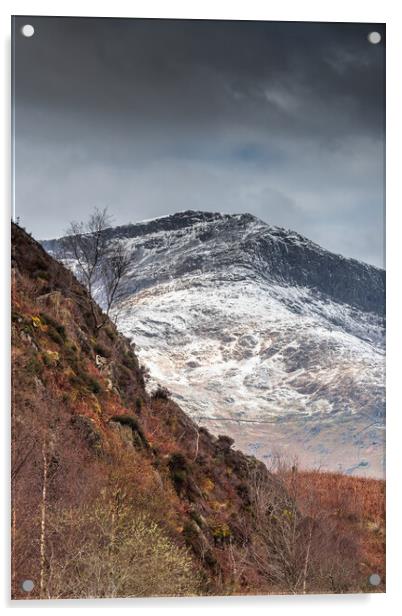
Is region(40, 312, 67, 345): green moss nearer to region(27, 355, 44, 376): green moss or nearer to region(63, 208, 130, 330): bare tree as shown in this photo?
region(63, 208, 130, 330): bare tree

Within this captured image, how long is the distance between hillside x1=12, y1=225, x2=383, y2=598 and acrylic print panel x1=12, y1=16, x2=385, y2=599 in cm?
3

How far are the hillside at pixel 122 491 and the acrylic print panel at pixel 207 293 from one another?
1.0 inches

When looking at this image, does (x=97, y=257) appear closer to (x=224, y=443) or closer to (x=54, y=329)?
(x=54, y=329)

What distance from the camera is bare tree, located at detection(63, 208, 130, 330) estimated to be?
906cm

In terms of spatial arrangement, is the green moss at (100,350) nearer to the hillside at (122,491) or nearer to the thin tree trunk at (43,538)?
the hillside at (122,491)

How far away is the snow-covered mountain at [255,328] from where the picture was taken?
9195mm

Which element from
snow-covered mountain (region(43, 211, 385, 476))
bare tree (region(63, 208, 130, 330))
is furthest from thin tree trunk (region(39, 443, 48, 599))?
bare tree (region(63, 208, 130, 330))

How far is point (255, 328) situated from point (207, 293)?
0.66m

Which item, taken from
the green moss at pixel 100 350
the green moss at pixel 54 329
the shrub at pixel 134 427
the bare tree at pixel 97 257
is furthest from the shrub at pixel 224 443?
the green moss at pixel 54 329

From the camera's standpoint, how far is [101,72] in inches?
347

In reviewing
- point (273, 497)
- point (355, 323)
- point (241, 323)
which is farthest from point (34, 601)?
point (355, 323)

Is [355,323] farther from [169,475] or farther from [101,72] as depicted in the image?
[101,72]
